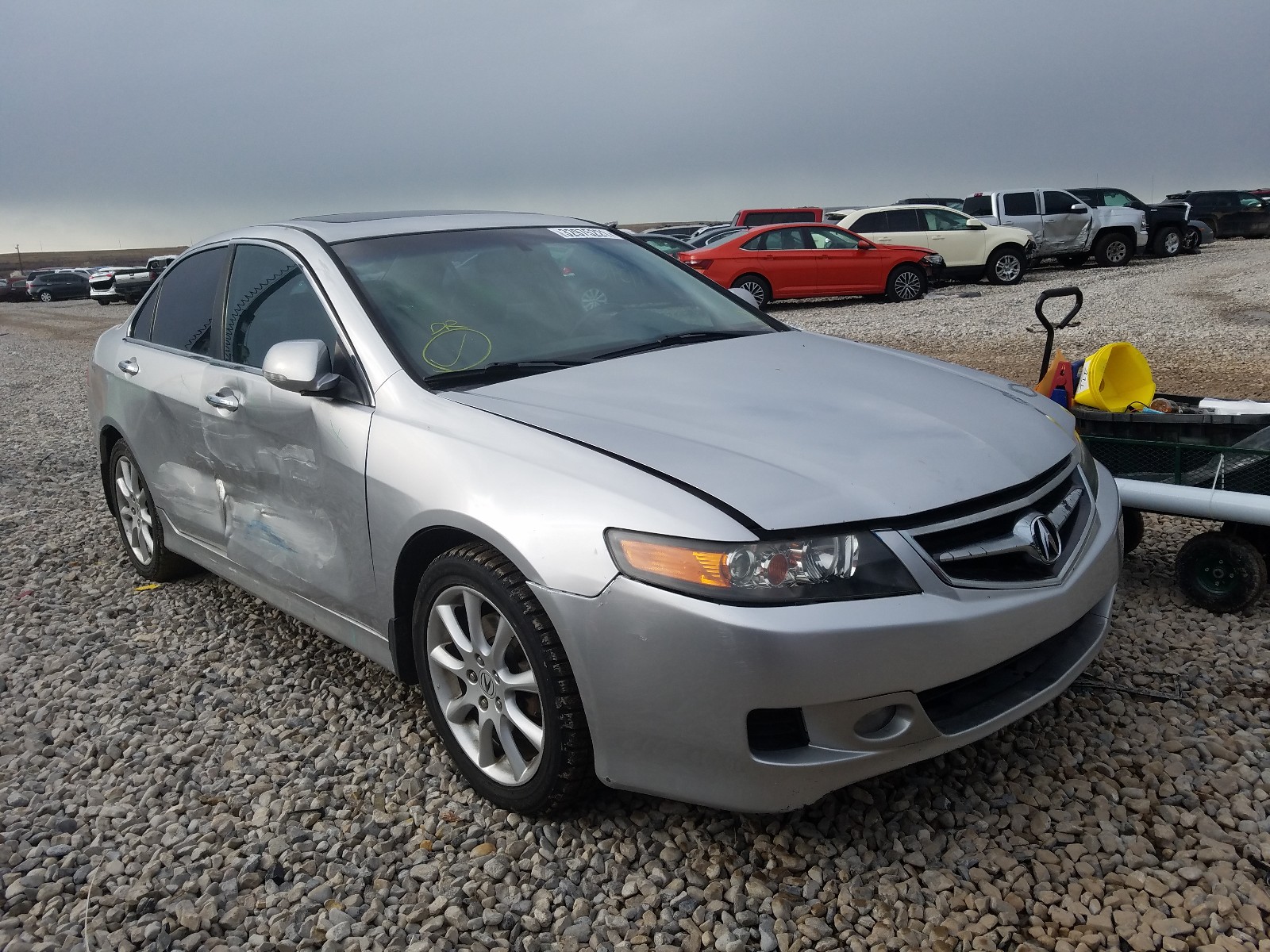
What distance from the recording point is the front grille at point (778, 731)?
2279 mm

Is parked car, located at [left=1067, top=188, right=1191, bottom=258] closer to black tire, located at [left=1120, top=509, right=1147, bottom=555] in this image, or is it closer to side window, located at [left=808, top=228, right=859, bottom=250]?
side window, located at [left=808, top=228, right=859, bottom=250]

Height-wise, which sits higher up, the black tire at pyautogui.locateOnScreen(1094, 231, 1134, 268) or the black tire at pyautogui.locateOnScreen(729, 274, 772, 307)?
the black tire at pyautogui.locateOnScreen(729, 274, 772, 307)

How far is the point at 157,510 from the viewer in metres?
4.48

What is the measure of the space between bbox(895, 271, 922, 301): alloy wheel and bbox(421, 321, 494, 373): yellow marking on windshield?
652 inches

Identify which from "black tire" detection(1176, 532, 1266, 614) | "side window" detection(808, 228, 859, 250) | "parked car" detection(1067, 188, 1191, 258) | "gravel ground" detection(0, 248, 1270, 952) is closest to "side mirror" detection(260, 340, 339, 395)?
"gravel ground" detection(0, 248, 1270, 952)

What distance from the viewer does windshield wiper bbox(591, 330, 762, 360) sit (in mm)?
3318

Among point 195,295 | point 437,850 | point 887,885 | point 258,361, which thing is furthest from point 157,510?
point 887,885

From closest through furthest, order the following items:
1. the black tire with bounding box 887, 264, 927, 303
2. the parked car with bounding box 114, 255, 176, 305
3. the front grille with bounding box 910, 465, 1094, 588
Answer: the front grille with bounding box 910, 465, 1094, 588 → the black tire with bounding box 887, 264, 927, 303 → the parked car with bounding box 114, 255, 176, 305

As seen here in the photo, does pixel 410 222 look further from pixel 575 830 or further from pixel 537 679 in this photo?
pixel 575 830

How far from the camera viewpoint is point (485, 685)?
2.77 m

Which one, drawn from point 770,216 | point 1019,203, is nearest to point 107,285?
point 770,216

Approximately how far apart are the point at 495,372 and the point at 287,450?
2.53ft

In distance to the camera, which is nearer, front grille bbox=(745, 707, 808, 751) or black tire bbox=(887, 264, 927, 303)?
front grille bbox=(745, 707, 808, 751)

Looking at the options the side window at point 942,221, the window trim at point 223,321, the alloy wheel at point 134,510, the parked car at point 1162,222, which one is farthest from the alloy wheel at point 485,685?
the parked car at point 1162,222
